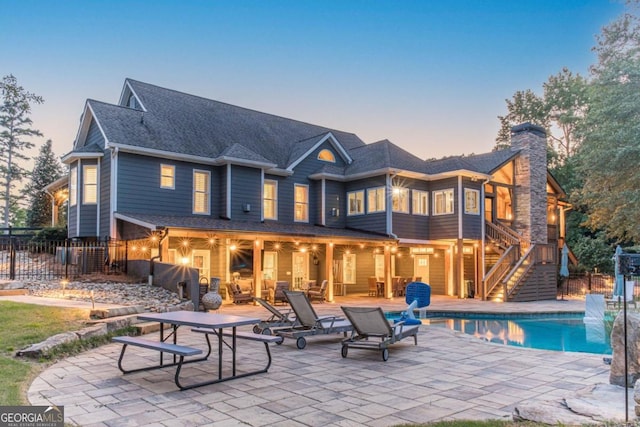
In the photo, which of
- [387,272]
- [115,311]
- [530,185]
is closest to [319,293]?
[387,272]

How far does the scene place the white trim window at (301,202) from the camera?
20156 millimetres

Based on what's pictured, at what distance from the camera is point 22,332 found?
7.67 m

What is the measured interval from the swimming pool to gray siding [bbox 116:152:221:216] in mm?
8305

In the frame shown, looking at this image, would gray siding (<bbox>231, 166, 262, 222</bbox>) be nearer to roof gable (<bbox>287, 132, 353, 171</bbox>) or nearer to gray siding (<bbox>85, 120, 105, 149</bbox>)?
roof gable (<bbox>287, 132, 353, 171</bbox>)

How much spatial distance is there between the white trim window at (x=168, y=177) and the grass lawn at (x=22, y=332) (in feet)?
23.2

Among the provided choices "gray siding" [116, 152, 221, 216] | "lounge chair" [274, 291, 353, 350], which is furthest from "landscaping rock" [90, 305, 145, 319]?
"gray siding" [116, 152, 221, 216]

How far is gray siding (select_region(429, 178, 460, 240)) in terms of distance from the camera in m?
19.8

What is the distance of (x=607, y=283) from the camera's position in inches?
932

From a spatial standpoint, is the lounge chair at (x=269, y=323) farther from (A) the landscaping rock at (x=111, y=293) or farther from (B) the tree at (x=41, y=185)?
(B) the tree at (x=41, y=185)

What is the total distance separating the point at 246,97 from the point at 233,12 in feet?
47.6

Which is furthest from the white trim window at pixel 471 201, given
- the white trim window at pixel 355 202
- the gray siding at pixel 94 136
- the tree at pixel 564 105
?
the tree at pixel 564 105

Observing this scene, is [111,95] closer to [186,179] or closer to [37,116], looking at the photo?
[37,116]

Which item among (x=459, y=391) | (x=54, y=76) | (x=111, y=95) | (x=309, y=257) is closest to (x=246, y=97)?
(x=111, y=95)

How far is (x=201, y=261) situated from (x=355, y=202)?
720cm
